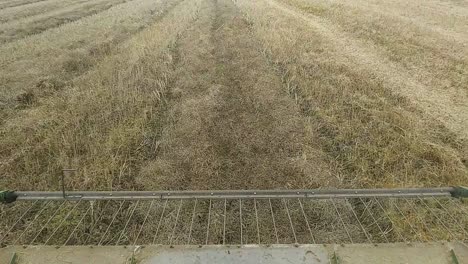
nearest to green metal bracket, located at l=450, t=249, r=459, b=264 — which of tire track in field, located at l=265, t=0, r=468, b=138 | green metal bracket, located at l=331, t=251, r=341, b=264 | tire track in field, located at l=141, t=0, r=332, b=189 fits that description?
green metal bracket, located at l=331, t=251, r=341, b=264

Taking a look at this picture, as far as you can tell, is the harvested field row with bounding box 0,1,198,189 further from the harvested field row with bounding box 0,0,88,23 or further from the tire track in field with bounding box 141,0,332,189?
the harvested field row with bounding box 0,0,88,23

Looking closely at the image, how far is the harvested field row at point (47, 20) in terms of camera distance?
50.8 ft

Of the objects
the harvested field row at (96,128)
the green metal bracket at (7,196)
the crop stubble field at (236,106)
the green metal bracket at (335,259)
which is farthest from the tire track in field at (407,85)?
the green metal bracket at (7,196)

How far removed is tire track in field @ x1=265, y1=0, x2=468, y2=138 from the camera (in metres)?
7.59

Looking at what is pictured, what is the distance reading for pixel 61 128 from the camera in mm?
6984

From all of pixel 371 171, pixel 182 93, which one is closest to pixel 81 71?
pixel 182 93

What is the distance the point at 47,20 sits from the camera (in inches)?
722

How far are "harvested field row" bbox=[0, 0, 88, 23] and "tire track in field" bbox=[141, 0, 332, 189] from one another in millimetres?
12786

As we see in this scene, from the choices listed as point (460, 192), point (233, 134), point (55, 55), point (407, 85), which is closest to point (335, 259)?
point (460, 192)

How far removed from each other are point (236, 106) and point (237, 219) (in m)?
3.72

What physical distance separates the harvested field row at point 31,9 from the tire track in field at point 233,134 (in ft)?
41.9

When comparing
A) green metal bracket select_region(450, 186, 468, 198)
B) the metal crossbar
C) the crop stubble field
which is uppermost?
green metal bracket select_region(450, 186, 468, 198)

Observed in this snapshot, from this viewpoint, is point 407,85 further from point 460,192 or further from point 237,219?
point 237,219

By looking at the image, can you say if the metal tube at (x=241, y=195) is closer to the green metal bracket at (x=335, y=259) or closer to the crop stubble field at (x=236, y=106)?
the green metal bracket at (x=335, y=259)
